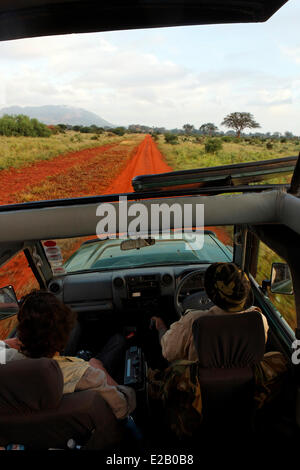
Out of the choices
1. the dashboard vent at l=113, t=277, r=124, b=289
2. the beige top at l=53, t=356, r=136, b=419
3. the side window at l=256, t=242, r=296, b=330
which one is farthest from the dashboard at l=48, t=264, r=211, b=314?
the beige top at l=53, t=356, r=136, b=419

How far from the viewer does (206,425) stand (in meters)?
2.33

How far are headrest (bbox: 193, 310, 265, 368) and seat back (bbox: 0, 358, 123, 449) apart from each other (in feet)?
2.23

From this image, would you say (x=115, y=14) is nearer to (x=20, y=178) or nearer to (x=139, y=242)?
(x=139, y=242)

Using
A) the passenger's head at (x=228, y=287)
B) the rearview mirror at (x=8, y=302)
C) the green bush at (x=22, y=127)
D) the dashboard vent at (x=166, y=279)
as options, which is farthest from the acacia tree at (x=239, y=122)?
the dashboard vent at (x=166, y=279)

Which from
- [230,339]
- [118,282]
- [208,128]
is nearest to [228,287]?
[230,339]

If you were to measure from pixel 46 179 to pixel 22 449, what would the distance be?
8316 mm

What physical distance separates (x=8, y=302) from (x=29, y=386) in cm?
128

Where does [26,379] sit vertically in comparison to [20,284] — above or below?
above

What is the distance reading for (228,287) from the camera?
209cm

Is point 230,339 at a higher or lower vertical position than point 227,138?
lower

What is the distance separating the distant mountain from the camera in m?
1.61

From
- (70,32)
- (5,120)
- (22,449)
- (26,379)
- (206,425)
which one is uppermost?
(70,32)
